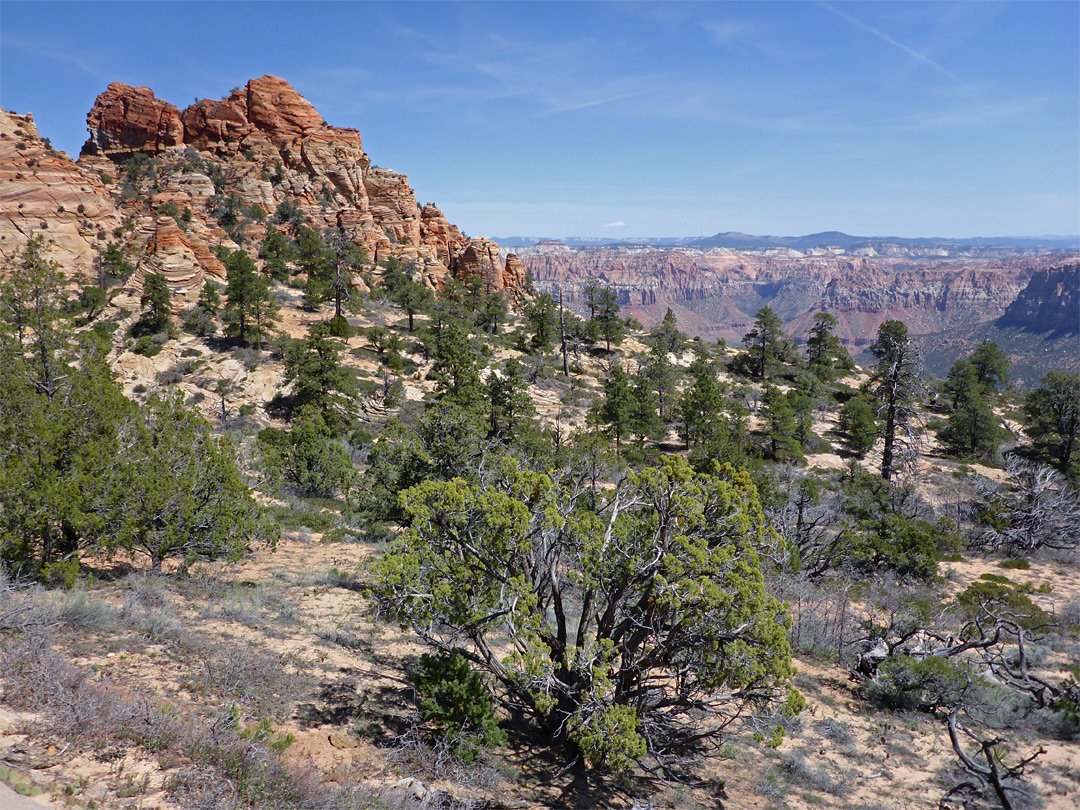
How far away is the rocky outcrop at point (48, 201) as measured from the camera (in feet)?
154

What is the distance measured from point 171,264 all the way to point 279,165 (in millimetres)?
42063

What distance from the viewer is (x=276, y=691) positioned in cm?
825

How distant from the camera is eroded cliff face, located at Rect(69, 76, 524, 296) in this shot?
235 ft

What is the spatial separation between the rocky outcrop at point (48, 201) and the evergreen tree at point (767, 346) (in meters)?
63.8

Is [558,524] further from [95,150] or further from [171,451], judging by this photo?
[95,150]

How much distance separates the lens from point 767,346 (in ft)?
192

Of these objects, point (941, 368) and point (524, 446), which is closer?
point (524, 446)

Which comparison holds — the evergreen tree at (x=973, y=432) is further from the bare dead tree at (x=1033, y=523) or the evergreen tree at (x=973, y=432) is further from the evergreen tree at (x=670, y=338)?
the evergreen tree at (x=670, y=338)

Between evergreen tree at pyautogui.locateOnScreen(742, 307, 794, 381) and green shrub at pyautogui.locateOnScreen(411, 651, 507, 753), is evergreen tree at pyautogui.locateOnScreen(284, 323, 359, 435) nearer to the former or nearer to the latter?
green shrub at pyautogui.locateOnScreen(411, 651, 507, 753)

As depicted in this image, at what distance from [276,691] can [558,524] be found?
5118mm

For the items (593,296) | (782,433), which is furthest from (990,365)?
(593,296)

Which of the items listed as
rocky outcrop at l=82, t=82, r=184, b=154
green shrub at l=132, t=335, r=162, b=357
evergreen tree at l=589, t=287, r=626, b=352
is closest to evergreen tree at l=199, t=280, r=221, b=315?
green shrub at l=132, t=335, r=162, b=357

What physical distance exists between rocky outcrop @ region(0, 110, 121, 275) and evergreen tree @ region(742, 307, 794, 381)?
63.8m

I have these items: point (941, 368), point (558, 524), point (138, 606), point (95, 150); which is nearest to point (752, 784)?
point (558, 524)
